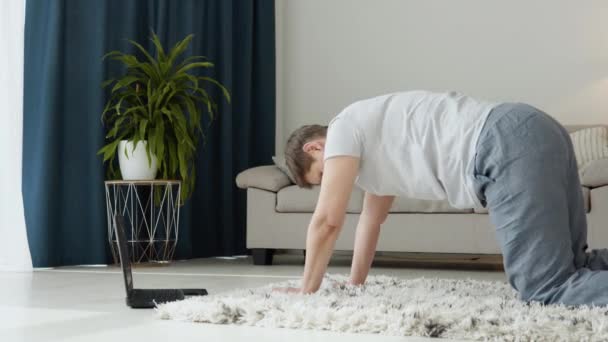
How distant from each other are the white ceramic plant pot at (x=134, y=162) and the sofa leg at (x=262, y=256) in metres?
0.75

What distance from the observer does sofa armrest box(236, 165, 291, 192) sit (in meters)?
4.45

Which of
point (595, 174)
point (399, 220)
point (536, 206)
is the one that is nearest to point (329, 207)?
point (536, 206)

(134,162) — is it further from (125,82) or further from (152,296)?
(152,296)

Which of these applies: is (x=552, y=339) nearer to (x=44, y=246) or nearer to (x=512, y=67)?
(x=44, y=246)

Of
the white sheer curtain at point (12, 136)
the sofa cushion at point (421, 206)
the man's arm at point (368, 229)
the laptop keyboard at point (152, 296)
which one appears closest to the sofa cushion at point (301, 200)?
the sofa cushion at point (421, 206)

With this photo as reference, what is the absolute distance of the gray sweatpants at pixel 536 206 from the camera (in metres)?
1.95

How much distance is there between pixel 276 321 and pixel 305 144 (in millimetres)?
528

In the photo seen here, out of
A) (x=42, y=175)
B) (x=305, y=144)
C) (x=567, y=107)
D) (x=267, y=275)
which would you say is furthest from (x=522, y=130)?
(x=567, y=107)

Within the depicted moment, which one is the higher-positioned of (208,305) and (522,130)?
(522,130)

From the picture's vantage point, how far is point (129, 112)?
451 cm

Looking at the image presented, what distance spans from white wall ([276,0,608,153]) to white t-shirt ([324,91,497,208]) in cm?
317

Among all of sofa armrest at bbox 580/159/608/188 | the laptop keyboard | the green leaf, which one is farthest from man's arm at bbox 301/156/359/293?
the green leaf

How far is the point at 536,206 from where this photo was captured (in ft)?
6.44

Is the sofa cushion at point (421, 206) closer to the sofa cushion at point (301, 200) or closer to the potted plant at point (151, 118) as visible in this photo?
the sofa cushion at point (301, 200)
